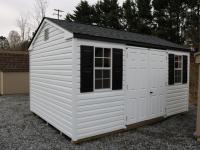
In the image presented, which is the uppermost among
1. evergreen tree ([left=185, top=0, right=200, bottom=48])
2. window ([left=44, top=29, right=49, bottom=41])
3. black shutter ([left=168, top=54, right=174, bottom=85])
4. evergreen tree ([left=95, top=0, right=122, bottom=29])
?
evergreen tree ([left=95, top=0, right=122, bottom=29])

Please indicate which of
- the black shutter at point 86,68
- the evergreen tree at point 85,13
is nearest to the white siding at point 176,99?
the black shutter at point 86,68

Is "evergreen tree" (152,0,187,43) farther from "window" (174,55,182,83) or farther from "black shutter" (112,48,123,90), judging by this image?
"black shutter" (112,48,123,90)

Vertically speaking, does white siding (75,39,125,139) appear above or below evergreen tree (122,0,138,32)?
below

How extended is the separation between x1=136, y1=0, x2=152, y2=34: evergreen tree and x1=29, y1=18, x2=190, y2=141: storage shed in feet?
34.1

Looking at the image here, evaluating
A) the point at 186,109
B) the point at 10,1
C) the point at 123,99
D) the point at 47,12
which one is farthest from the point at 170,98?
the point at 47,12

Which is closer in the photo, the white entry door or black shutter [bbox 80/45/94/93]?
black shutter [bbox 80/45/94/93]

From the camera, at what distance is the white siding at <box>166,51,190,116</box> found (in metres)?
6.96

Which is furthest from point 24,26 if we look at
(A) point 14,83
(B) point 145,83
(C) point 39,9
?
(B) point 145,83

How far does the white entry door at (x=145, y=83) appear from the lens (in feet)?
18.5

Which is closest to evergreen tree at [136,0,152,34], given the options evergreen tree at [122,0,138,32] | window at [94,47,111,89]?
evergreen tree at [122,0,138,32]

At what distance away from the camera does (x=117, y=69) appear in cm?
526

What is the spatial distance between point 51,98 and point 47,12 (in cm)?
1980

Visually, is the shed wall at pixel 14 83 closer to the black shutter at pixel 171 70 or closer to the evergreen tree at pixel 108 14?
the black shutter at pixel 171 70

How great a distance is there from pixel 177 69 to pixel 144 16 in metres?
11.8
